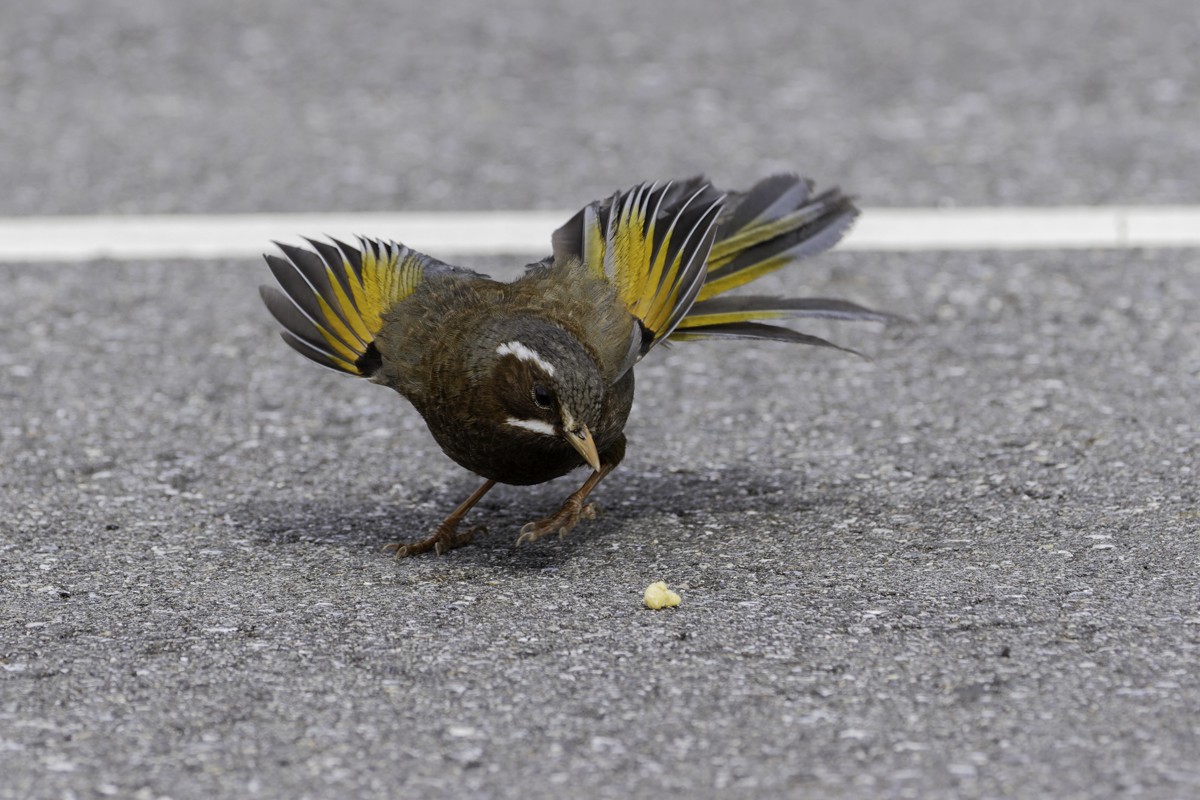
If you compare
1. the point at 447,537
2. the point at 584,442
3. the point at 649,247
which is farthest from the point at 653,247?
the point at 447,537

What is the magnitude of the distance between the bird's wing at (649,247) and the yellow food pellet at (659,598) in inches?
31.1

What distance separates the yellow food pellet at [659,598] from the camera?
4250mm

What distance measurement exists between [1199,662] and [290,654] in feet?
7.01

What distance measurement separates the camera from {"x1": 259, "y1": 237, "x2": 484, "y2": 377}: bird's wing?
4902 mm

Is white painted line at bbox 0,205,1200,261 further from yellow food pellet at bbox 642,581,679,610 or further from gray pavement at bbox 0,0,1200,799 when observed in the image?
yellow food pellet at bbox 642,581,679,610

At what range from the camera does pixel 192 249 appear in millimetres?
7582

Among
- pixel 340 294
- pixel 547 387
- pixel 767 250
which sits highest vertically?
pixel 767 250

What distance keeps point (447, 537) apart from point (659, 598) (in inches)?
33.4

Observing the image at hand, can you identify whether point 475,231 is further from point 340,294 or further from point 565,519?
point 565,519

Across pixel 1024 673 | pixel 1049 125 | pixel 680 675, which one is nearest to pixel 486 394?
pixel 680 675

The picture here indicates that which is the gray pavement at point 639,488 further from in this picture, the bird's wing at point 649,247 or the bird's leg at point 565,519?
the bird's wing at point 649,247

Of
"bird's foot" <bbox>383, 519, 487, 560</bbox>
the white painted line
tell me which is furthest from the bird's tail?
the white painted line

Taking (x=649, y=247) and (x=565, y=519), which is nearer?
(x=565, y=519)

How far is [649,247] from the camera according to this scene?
5.00m
